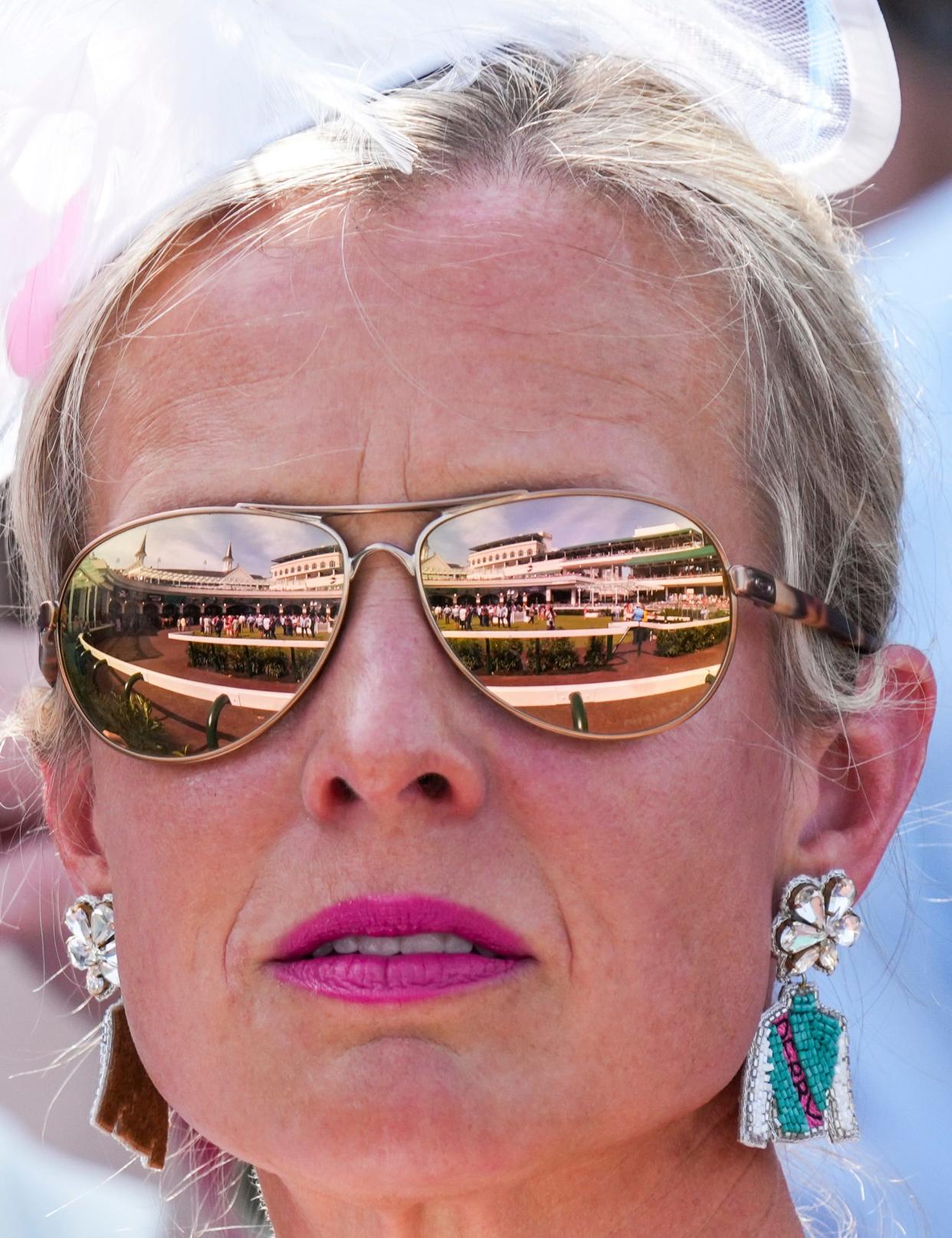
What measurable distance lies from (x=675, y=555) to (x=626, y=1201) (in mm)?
826

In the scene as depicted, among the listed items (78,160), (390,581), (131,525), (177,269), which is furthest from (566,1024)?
(78,160)

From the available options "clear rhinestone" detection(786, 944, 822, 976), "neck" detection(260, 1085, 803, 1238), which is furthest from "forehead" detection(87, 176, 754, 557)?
"neck" detection(260, 1085, 803, 1238)

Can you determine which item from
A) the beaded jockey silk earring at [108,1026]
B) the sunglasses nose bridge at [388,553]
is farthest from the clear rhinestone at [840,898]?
the beaded jockey silk earring at [108,1026]

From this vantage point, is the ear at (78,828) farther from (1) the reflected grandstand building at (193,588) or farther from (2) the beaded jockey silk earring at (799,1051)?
(2) the beaded jockey silk earring at (799,1051)

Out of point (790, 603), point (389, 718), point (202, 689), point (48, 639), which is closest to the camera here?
point (389, 718)

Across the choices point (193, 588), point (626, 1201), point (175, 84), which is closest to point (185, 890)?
point (193, 588)

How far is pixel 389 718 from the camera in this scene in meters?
1.52

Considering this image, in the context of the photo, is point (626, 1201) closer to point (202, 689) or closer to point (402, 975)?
point (402, 975)

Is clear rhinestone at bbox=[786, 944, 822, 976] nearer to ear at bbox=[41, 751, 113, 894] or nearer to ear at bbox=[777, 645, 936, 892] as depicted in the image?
ear at bbox=[777, 645, 936, 892]

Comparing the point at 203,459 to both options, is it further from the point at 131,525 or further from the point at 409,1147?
the point at 409,1147

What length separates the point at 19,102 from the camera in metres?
1.88

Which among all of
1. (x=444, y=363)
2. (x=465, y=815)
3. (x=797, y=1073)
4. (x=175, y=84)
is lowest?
(x=797, y=1073)

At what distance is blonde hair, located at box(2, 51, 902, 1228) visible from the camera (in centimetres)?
182

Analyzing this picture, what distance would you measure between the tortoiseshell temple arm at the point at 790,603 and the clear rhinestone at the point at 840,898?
337 millimetres
